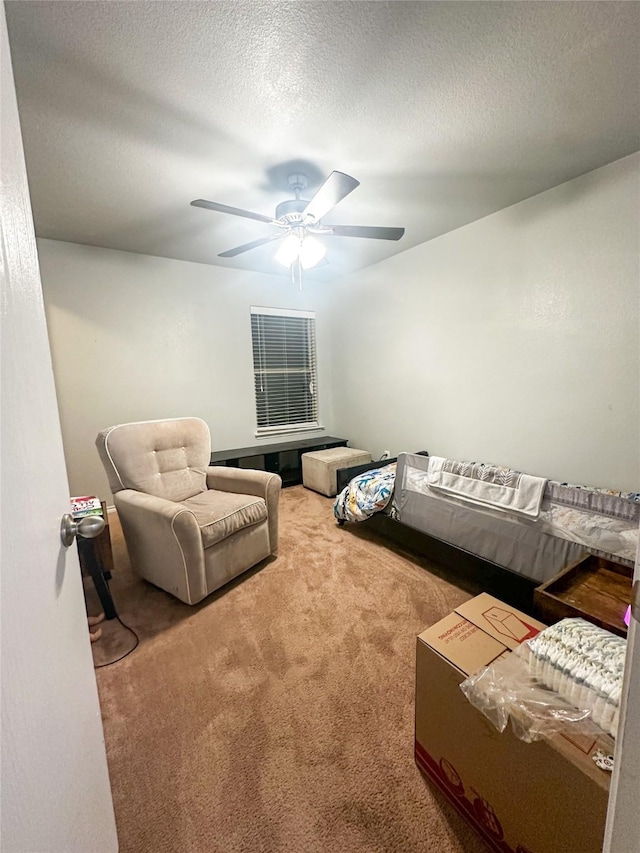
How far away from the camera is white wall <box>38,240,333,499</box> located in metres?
3.01

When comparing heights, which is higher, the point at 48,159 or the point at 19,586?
the point at 48,159

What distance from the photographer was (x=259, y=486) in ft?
7.79

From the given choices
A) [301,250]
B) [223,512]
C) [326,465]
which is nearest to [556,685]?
[223,512]

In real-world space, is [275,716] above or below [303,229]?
below

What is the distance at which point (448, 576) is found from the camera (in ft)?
7.17

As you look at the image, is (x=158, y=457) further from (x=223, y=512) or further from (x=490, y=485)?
(x=490, y=485)

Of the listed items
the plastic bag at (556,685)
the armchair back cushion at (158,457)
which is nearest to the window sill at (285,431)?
the armchair back cushion at (158,457)

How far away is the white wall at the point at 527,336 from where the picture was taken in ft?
7.00

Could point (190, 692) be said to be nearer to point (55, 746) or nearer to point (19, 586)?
point (55, 746)

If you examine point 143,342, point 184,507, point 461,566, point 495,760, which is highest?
point 143,342

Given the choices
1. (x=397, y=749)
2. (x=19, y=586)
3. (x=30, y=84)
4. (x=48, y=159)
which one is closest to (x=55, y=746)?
(x=19, y=586)

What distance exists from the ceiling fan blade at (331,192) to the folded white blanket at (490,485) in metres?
1.68

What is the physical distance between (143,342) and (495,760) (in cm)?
375

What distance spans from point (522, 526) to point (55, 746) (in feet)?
6.76
